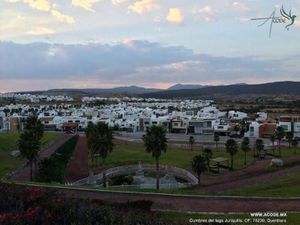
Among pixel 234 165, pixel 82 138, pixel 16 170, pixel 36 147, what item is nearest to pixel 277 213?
pixel 36 147

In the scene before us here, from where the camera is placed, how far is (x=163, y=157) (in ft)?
219

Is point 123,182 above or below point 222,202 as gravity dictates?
below

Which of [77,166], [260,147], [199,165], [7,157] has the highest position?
[199,165]

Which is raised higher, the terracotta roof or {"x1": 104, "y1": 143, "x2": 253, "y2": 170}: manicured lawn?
{"x1": 104, "y1": 143, "x2": 253, "y2": 170}: manicured lawn

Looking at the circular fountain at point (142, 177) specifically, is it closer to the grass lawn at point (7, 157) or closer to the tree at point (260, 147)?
the grass lawn at point (7, 157)

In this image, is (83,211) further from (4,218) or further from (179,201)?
(179,201)

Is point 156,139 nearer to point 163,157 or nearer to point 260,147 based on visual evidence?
point 163,157

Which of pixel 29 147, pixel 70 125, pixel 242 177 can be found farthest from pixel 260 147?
pixel 70 125

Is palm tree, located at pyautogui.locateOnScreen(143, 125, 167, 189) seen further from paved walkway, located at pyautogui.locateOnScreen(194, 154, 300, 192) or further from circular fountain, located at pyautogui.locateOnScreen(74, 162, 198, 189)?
paved walkway, located at pyautogui.locateOnScreen(194, 154, 300, 192)

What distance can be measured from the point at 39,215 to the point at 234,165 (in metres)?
52.6

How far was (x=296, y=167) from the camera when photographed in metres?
56.5

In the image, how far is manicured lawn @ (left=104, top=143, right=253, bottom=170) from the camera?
61906 millimetres

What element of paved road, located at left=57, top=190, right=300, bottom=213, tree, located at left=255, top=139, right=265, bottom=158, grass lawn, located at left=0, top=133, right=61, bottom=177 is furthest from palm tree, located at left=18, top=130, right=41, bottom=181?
tree, located at left=255, top=139, right=265, bottom=158

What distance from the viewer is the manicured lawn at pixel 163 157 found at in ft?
203
